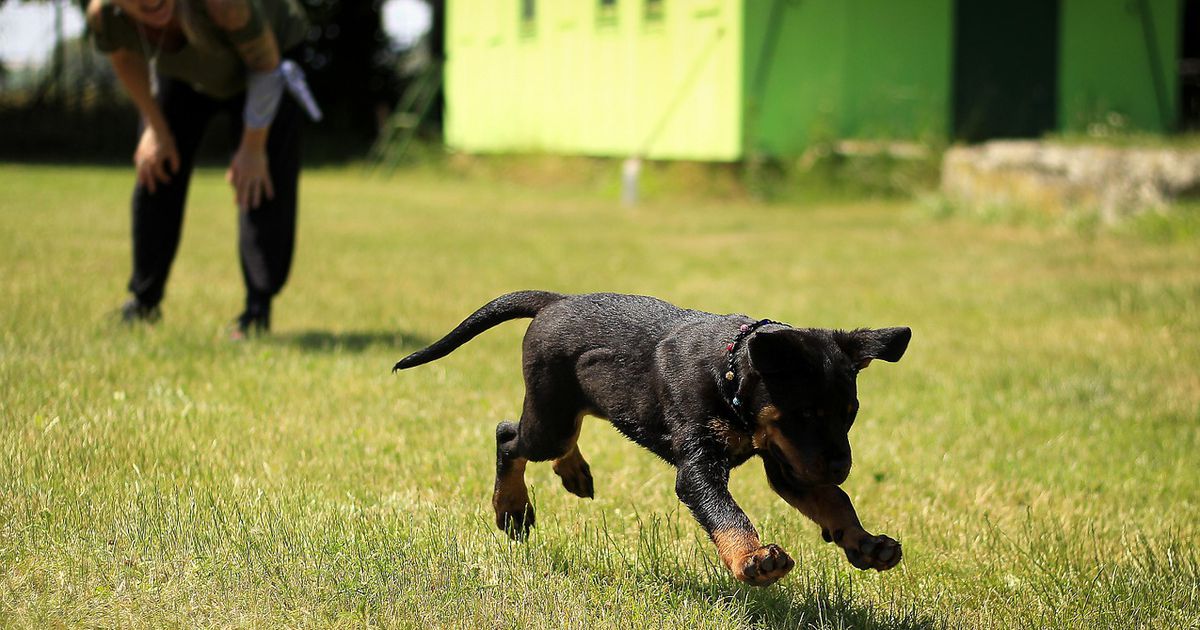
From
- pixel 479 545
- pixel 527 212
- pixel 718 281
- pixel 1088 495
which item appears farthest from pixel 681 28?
pixel 479 545

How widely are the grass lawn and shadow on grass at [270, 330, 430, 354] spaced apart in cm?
4

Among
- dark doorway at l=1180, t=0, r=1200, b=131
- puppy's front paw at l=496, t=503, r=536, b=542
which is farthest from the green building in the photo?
puppy's front paw at l=496, t=503, r=536, b=542

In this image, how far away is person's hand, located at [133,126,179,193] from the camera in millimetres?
6594

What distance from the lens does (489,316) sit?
366 centimetres

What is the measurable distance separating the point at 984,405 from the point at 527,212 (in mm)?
10655

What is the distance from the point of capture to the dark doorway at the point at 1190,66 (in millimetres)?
21166

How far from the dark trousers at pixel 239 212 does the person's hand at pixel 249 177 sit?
0.09 m

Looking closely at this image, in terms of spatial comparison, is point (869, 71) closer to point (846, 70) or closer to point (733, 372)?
point (846, 70)

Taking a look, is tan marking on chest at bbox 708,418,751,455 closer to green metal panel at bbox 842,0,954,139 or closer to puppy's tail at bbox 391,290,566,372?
puppy's tail at bbox 391,290,566,372

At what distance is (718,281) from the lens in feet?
33.0

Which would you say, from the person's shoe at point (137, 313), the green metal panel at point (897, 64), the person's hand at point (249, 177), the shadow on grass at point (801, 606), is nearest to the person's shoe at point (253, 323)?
the person's shoe at point (137, 313)

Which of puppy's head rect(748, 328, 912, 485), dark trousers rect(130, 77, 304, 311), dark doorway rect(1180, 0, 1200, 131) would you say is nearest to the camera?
puppy's head rect(748, 328, 912, 485)

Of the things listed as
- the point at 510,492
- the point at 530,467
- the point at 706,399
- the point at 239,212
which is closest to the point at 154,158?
the point at 239,212

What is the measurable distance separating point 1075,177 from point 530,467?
31.7 feet
